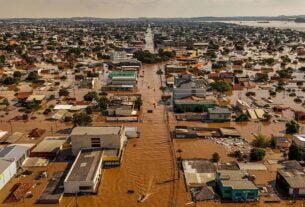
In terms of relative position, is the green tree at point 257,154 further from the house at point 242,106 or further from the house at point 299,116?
the house at point 242,106

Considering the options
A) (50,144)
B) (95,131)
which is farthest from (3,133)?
(95,131)

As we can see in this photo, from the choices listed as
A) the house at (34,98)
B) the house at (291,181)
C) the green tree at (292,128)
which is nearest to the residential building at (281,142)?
the green tree at (292,128)

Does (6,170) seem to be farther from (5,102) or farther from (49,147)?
(5,102)

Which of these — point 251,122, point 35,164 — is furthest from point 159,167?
point 251,122

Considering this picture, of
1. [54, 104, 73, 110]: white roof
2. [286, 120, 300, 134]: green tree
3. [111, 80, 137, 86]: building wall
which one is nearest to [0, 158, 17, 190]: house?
[54, 104, 73, 110]: white roof

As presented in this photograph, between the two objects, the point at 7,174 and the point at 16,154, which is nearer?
the point at 7,174

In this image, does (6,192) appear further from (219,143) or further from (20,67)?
(20,67)
